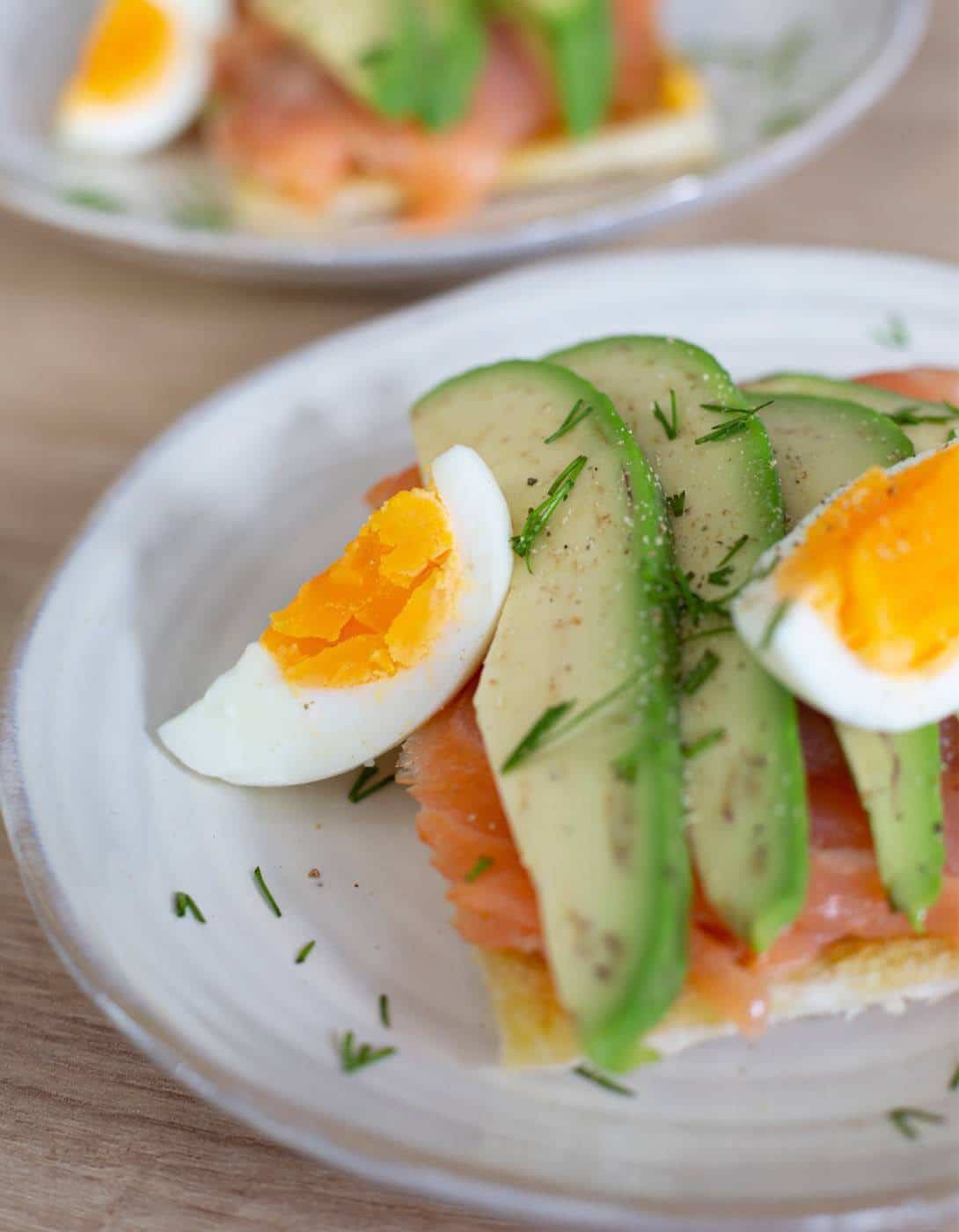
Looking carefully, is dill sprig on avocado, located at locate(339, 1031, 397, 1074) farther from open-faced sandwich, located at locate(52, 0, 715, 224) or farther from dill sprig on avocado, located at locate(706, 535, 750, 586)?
open-faced sandwich, located at locate(52, 0, 715, 224)

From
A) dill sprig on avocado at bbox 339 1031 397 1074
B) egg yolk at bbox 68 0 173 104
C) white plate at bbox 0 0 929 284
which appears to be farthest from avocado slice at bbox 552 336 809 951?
egg yolk at bbox 68 0 173 104

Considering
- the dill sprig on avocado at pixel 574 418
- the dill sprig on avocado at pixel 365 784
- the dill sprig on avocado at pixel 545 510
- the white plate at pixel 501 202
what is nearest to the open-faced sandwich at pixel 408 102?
the white plate at pixel 501 202

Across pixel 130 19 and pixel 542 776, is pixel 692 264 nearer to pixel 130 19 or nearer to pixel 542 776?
pixel 542 776

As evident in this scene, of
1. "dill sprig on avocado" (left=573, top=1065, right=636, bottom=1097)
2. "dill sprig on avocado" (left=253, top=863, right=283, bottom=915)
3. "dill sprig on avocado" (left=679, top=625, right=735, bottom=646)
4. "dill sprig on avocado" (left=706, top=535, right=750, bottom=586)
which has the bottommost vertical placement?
"dill sprig on avocado" (left=573, top=1065, right=636, bottom=1097)

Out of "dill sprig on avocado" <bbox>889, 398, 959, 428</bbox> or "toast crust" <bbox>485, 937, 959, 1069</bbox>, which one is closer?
"toast crust" <bbox>485, 937, 959, 1069</bbox>

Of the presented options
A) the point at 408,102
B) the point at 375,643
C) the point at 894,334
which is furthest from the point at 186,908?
the point at 408,102

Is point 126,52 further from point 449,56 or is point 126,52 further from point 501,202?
point 501,202
